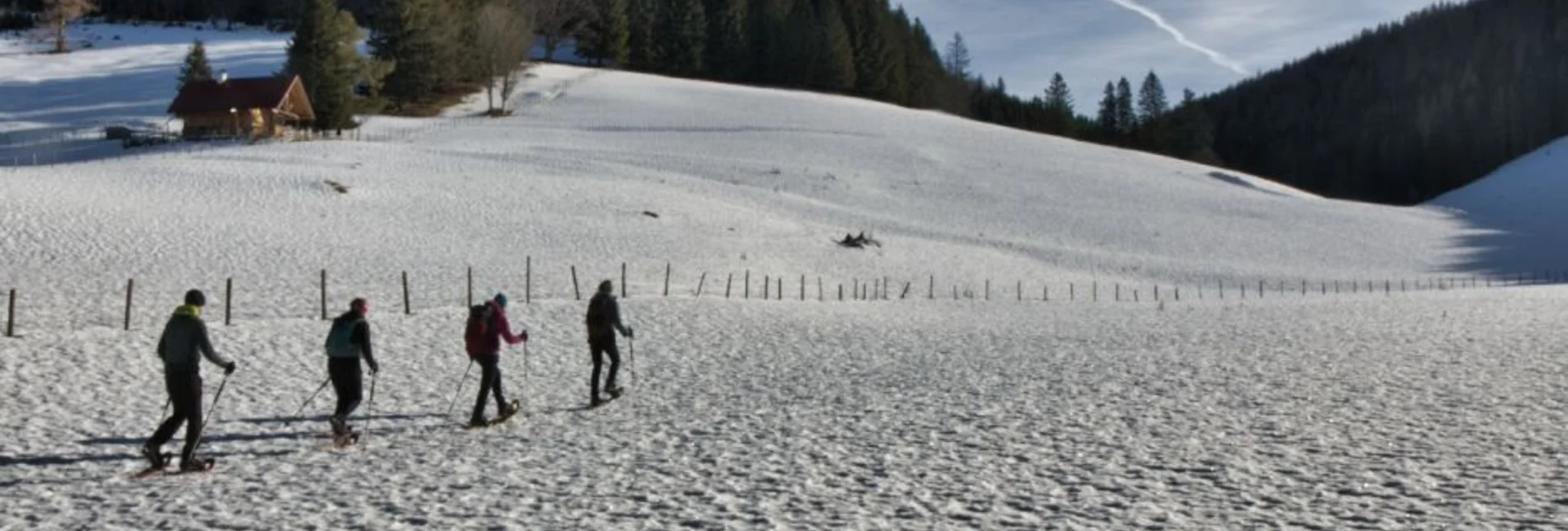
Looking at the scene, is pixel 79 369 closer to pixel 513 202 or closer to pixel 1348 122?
pixel 513 202

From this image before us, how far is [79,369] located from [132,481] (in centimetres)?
862

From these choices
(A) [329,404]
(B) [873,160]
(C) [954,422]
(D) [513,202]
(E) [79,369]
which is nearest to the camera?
(C) [954,422]

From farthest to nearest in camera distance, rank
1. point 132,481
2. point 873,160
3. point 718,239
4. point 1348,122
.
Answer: point 1348,122, point 873,160, point 718,239, point 132,481

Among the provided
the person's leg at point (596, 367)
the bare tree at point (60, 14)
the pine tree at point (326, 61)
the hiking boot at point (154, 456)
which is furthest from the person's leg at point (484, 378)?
the bare tree at point (60, 14)

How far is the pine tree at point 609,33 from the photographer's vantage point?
123 meters

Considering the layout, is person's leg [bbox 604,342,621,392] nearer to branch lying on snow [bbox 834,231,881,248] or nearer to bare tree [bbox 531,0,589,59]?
branch lying on snow [bbox 834,231,881,248]

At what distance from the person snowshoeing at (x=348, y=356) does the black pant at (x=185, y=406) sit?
1940 mm

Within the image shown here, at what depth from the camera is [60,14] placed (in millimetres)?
111812

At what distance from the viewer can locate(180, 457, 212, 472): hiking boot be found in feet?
Result: 42.8

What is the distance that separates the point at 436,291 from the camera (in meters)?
32.8

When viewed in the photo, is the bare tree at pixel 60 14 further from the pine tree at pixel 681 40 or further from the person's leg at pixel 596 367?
the person's leg at pixel 596 367

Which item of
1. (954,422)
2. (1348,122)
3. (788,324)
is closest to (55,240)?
(788,324)

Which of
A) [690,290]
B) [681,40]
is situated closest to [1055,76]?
[681,40]

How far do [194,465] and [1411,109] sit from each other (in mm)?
182849
